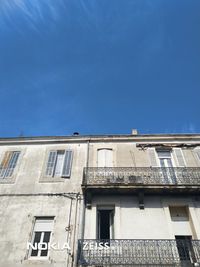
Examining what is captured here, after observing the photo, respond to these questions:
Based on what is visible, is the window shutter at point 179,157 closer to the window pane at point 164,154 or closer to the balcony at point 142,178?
the window pane at point 164,154

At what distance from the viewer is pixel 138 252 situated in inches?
350

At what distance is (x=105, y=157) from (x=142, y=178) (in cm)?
243

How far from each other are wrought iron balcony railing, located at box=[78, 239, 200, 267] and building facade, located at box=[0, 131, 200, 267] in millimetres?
35

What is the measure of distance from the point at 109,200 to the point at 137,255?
255cm

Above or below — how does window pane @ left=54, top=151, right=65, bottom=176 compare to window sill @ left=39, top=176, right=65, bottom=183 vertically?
above

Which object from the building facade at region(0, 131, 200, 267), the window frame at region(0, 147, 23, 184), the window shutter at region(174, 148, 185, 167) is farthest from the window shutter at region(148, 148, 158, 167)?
the window frame at region(0, 147, 23, 184)

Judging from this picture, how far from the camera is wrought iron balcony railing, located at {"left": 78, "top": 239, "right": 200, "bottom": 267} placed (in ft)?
28.5

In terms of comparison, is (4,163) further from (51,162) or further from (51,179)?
(51,179)

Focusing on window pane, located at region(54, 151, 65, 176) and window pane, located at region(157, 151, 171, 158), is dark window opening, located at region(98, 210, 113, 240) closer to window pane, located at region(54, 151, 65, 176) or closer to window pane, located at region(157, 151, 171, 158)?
window pane, located at region(54, 151, 65, 176)

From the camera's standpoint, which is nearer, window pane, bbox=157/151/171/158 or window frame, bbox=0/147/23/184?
window frame, bbox=0/147/23/184

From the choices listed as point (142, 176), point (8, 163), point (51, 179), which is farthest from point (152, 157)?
point (8, 163)

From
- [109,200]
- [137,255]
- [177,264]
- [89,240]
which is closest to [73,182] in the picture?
[109,200]

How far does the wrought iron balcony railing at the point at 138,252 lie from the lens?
8.67 metres

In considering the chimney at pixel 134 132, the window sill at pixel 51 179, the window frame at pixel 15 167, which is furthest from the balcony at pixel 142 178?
the window frame at pixel 15 167
